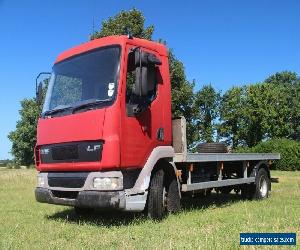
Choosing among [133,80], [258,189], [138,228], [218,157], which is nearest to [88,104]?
[133,80]

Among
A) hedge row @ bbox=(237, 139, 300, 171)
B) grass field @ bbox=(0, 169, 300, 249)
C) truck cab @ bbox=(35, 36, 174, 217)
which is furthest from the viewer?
hedge row @ bbox=(237, 139, 300, 171)

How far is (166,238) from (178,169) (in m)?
2.80

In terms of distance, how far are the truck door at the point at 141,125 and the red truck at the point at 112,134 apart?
2cm

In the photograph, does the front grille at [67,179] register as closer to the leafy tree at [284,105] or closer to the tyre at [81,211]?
the tyre at [81,211]

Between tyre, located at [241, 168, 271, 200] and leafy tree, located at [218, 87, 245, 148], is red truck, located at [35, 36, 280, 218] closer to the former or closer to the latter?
tyre, located at [241, 168, 271, 200]

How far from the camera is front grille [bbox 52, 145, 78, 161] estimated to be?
823cm

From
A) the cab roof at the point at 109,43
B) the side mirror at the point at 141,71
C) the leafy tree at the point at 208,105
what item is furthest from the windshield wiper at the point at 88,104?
the leafy tree at the point at 208,105

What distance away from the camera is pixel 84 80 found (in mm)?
8602

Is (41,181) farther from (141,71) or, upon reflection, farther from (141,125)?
(141,71)

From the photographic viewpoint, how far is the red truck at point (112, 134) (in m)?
7.91

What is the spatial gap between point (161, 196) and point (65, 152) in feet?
6.01

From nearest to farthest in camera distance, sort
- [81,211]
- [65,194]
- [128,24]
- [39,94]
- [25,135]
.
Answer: [65,194], [39,94], [81,211], [128,24], [25,135]

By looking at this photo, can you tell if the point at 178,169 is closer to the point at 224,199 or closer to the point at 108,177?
the point at 108,177

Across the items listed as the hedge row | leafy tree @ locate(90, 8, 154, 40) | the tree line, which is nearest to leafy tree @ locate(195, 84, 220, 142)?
the tree line
